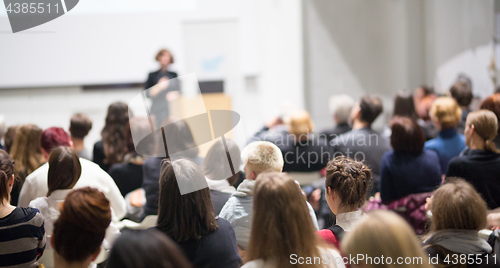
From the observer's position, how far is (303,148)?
10.7ft

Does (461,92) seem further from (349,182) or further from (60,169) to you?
(60,169)

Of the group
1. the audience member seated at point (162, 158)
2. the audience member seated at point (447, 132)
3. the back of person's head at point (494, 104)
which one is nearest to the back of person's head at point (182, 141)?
the audience member seated at point (162, 158)

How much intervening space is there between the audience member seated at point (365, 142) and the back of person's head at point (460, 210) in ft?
4.67

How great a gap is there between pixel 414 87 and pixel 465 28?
1.26 metres

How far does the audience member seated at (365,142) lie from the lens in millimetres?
3098

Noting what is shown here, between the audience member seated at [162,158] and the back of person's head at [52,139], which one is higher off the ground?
the back of person's head at [52,139]

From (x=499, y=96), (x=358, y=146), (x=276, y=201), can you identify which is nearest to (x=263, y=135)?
(x=358, y=146)

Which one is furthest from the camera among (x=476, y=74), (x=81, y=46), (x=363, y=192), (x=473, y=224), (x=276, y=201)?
(x=81, y=46)

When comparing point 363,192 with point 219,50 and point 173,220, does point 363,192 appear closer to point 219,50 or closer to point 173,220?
point 173,220

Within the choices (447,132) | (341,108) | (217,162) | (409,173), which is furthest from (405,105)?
(217,162)

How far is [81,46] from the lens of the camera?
6.65 meters

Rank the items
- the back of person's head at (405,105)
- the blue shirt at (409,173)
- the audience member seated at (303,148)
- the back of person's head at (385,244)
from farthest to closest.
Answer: the back of person's head at (405,105), the audience member seated at (303,148), the blue shirt at (409,173), the back of person's head at (385,244)

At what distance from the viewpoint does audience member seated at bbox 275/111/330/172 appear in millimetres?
A: 3254

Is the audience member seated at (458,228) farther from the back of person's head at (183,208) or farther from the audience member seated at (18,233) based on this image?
the audience member seated at (18,233)
